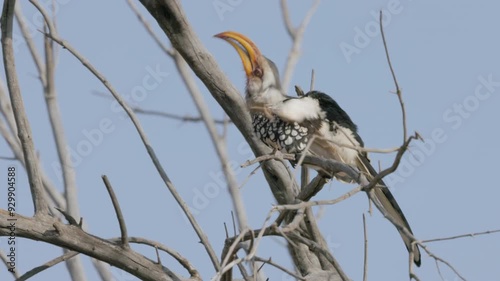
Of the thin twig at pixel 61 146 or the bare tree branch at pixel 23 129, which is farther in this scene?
the thin twig at pixel 61 146

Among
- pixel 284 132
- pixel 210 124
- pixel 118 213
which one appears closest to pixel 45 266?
pixel 118 213

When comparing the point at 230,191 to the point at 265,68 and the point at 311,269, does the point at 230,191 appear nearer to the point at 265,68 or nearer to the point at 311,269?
the point at 265,68

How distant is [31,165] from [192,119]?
1766 mm

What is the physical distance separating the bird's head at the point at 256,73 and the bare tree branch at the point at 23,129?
1103 mm

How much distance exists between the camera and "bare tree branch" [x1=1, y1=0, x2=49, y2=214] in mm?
2836

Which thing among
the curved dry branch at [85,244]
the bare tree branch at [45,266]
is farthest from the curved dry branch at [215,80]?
the bare tree branch at [45,266]

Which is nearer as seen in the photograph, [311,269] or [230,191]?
[311,269]

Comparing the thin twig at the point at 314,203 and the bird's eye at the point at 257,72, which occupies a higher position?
the bird's eye at the point at 257,72

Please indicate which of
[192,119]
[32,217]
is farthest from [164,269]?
[192,119]

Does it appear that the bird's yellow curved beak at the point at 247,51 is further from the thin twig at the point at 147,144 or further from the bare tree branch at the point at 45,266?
the bare tree branch at the point at 45,266

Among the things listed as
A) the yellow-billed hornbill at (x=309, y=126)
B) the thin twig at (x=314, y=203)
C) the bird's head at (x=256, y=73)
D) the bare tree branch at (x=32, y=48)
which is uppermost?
the bare tree branch at (x=32, y=48)

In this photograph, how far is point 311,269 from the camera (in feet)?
11.2

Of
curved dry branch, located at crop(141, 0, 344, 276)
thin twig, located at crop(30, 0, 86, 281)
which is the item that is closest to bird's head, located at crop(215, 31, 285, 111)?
curved dry branch, located at crop(141, 0, 344, 276)

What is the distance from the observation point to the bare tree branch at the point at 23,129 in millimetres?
2836
